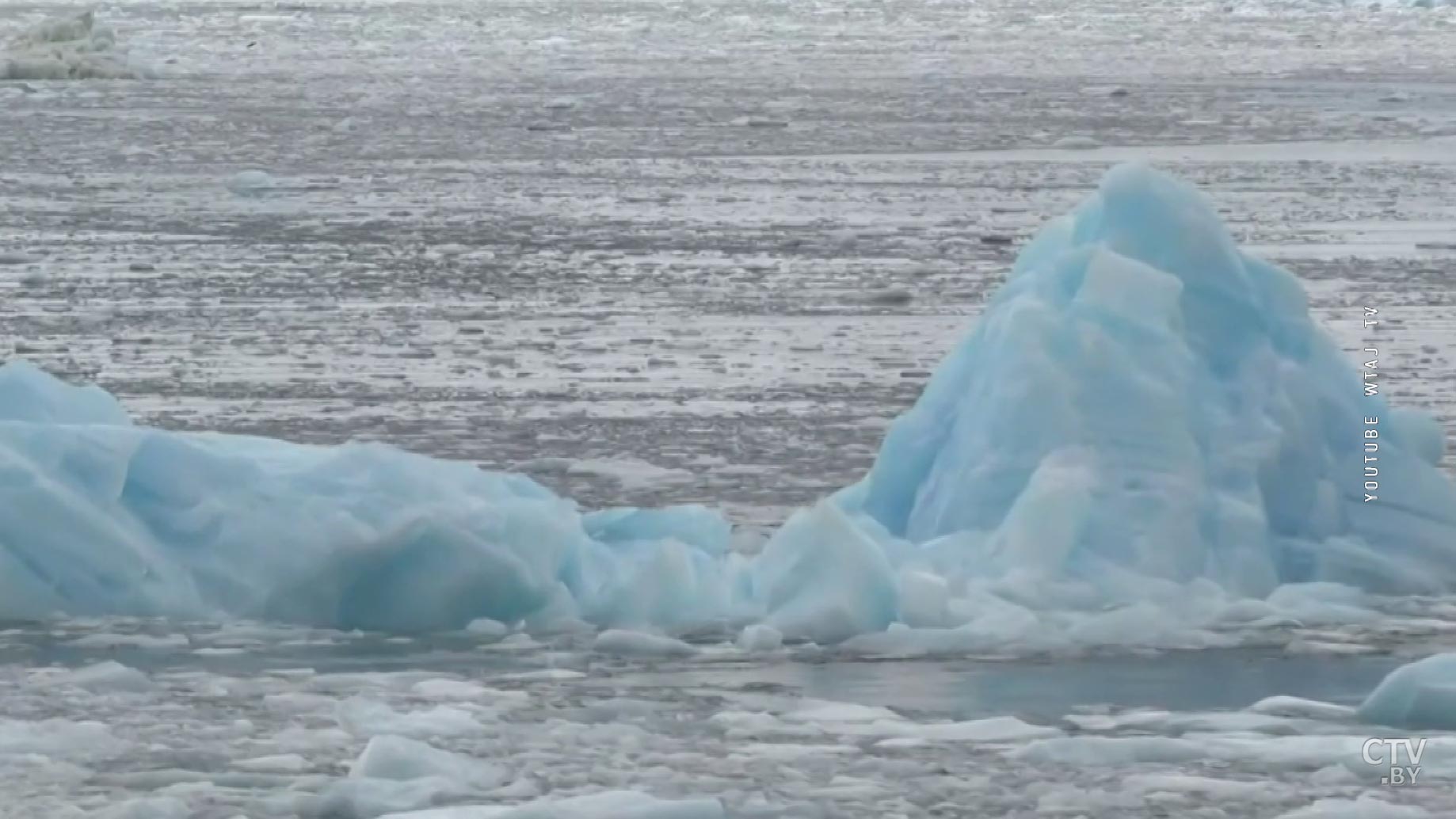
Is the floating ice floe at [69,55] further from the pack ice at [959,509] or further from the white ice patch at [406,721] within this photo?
the white ice patch at [406,721]

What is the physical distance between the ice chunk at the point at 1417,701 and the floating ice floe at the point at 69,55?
87.8 ft

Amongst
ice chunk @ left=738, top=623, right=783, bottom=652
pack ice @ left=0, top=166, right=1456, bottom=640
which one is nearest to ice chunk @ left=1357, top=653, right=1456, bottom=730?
pack ice @ left=0, top=166, right=1456, bottom=640

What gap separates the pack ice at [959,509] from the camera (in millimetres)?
6246

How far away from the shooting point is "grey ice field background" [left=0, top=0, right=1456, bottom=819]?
509 cm

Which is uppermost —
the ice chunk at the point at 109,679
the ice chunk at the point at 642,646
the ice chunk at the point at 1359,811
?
the ice chunk at the point at 1359,811

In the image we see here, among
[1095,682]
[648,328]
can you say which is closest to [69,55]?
[648,328]

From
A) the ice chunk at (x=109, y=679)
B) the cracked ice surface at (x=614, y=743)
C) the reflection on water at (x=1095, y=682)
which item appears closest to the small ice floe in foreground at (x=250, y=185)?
the cracked ice surface at (x=614, y=743)

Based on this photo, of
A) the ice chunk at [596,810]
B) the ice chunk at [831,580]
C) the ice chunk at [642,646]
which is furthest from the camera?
the ice chunk at [831,580]

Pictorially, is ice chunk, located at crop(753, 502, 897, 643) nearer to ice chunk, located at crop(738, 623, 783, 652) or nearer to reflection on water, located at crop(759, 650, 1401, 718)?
ice chunk, located at crop(738, 623, 783, 652)

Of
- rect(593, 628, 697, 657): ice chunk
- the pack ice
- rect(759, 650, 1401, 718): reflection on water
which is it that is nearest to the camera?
rect(759, 650, 1401, 718): reflection on water

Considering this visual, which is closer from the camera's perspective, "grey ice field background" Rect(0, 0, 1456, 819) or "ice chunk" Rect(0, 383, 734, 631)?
"grey ice field background" Rect(0, 0, 1456, 819)

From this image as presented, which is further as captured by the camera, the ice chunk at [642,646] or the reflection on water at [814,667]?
the ice chunk at [642,646]

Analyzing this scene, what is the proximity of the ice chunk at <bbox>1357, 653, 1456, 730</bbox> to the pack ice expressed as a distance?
2.74 ft

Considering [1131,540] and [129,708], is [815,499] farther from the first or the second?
[129,708]
